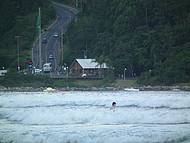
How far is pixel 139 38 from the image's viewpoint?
66.4m

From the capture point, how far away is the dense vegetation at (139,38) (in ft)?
199

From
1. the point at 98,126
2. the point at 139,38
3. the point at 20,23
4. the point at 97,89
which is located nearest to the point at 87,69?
the point at 139,38

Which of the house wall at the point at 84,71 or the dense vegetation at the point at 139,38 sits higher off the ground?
the dense vegetation at the point at 139,38

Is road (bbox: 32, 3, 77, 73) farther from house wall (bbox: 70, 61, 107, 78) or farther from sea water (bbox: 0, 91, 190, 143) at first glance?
sea water (bbox: 0, 91, 190, 143)

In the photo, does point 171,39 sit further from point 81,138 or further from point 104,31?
point 81,138

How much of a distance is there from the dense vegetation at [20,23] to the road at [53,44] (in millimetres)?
1128

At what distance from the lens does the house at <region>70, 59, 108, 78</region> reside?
64.7m

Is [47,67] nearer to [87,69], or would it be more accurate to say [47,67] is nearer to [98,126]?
[87,69]

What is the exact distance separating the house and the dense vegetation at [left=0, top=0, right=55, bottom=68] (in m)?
8.65

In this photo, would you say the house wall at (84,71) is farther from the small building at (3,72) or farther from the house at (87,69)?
the small building at (3,72)

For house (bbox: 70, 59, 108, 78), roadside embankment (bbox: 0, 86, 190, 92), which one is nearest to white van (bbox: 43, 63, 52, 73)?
house (bbox: 70, 59, 108, 78)

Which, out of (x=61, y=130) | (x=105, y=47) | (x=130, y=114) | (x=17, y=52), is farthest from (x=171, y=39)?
(x=61, y=130)

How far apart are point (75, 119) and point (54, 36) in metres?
59.2

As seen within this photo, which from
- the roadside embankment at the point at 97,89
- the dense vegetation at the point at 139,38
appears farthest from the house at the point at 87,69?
the roadside embankment at the point at 97,89
